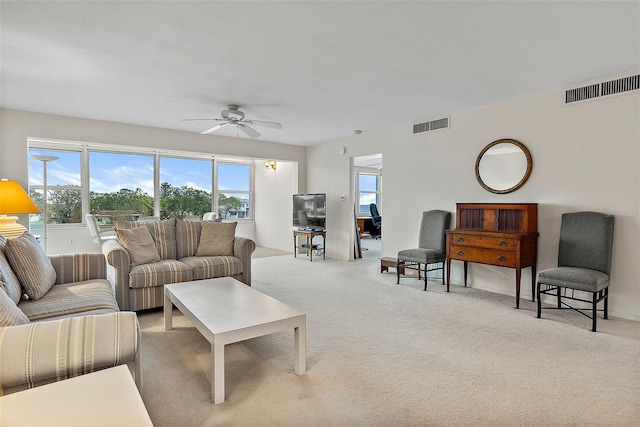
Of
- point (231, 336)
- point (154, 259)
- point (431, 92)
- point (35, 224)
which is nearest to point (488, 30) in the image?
point (431, 92)

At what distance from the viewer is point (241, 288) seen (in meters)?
2.89

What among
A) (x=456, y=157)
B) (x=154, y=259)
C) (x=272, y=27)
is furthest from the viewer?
(x=456, y=157)

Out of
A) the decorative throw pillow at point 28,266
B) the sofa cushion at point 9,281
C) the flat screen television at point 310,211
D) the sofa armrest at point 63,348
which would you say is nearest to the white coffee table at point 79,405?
the sofa armrest at point 63,348

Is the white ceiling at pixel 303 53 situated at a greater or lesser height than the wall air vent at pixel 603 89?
greater

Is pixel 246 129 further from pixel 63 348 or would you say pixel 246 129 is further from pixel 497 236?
pixel 63 348

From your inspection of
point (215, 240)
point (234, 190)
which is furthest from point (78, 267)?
point (234, 190)

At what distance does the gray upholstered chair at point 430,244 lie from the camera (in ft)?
14.5

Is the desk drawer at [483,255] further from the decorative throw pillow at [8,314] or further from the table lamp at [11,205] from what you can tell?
the table lamp at [11,205]

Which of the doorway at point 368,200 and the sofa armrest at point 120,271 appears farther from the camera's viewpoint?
the doorway at point 368,200

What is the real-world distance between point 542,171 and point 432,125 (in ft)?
5.25

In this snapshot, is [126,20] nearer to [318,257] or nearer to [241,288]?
[241,288]

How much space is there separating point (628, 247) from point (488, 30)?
2.54m

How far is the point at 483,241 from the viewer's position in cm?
389

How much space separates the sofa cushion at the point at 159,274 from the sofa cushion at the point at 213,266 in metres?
0.09
